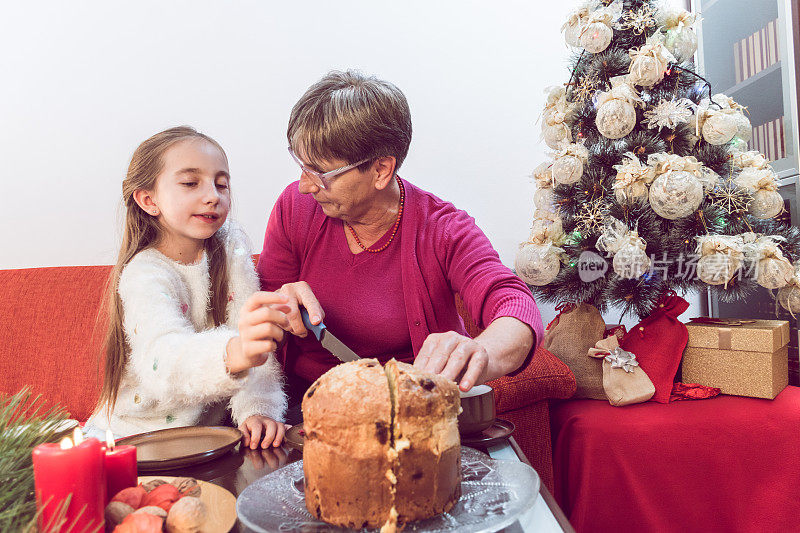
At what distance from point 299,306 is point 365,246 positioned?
0.33m

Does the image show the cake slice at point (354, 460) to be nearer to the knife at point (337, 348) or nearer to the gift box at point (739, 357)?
the knife at point (337, 348)

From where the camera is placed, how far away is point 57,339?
200 cm

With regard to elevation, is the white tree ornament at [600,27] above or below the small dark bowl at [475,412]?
above

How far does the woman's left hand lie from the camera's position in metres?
0.85

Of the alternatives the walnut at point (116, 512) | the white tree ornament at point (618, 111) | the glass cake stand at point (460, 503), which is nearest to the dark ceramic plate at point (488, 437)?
the glass cake stand at point (460, 503)

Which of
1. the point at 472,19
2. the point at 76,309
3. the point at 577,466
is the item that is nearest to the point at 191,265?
the point at 76,309

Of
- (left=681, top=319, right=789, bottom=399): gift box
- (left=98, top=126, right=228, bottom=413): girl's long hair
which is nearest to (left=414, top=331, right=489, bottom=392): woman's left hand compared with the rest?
(left=98, top=126, right=228, bottom=413): girl's long hair

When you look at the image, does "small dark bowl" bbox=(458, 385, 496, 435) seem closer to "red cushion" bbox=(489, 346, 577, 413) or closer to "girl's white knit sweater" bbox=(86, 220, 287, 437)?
"girl's white knit sweater" bbox=(86, 220, 287, 437)

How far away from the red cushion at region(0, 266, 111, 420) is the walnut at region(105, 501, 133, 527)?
60.4 inches

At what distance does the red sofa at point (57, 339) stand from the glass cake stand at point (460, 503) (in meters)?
1.18

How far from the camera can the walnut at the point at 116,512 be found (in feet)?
1.82

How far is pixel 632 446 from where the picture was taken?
1746 millimetres

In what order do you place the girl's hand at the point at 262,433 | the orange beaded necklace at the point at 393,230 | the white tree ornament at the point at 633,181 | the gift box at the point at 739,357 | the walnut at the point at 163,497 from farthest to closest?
the white tree ornament at the point at 633,181 → the gift box at the point at 739,357 → the orange beaded necklace at the point at 393,230 → the girl's hand at the point at 262,433 → the walnut at the point at 163,497

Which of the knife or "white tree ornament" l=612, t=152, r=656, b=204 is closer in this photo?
the knife
